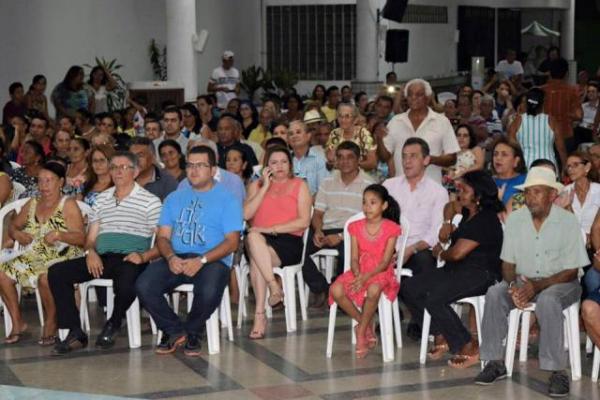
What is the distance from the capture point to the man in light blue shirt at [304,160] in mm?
10031

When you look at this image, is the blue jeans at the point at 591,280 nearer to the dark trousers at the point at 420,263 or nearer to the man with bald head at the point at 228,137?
the dark trousers at the point at 420,263

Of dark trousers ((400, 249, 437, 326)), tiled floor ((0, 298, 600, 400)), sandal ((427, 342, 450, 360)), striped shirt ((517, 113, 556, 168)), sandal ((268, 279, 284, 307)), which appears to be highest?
striped shirt ((517, 113, 556, 168))

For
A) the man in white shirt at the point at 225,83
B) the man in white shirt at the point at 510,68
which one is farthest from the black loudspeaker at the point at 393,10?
the man in white shirt at the point at 510,68

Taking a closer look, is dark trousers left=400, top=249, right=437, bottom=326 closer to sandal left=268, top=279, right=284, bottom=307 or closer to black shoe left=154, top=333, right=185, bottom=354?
sandal left=268, top=279, right=284, bottom=307

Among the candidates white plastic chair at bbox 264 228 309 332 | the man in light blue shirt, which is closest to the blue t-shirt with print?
white plastic chair at bbox 264 228 309 332

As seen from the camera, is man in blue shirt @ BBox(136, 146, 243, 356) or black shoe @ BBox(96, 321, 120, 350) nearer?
man in blue shirt @ BBox(136, 146, 243, 356)

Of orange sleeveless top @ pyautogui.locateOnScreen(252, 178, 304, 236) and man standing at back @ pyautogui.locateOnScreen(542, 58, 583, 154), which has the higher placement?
man standing at back @ pyautogui.locateOnScreen(542, 58, 583, 154)

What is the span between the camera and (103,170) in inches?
359

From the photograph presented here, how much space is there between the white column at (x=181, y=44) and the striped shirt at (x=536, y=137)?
7932 mm

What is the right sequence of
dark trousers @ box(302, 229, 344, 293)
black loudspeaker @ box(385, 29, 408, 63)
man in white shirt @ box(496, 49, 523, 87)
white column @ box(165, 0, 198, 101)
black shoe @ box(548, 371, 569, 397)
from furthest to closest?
man in white shirt @ box(496, 49, 523, 87)
black loudspeaker @ box(385, 29, 408, 63)
white column @ box(165, 0, 198, 101)
dark trousers @ box(302, 229, 344, 293)
black shoe @ box(548, 371, 569, 397)

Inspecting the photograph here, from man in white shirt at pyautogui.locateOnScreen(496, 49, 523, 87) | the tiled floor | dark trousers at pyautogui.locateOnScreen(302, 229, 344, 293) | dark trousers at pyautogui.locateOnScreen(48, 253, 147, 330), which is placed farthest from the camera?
man in white shirt at pyautogui.locateOnScreen(496, 49, 523, 87)

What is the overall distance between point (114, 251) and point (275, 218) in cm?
119

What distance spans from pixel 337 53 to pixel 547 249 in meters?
17.2

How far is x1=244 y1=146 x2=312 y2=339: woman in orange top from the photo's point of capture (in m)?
8.75
